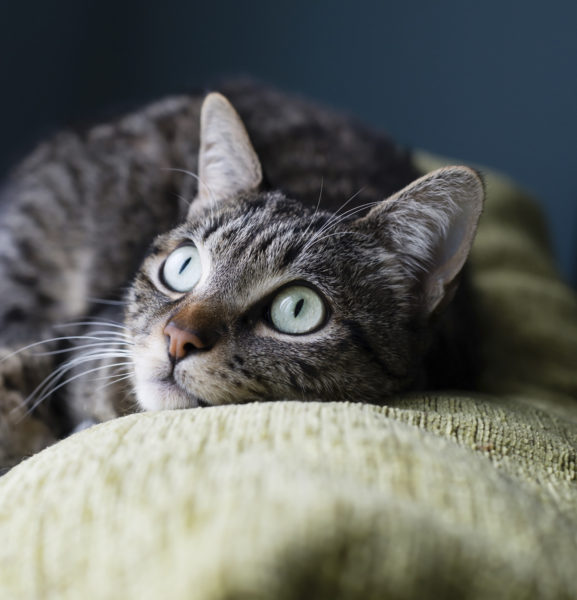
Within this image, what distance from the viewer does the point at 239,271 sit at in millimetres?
978

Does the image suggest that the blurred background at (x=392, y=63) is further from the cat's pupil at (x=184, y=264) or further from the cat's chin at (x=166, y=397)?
the cat's chin at (x=166, y=397)

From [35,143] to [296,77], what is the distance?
5.74 feet

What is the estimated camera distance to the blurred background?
10.3 ft

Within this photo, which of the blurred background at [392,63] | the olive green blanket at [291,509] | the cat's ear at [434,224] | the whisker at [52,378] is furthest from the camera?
the blurred background at [392,63]

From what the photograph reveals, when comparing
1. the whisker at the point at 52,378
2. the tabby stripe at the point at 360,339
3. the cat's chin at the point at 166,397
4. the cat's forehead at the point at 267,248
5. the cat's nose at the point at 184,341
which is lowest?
the whisker at the point at 52,378

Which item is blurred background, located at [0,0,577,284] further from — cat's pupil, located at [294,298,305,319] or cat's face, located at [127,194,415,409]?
cat's pupil, located at [294,298,305,319]

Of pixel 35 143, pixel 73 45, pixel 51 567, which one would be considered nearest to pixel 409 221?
pixel 51 567

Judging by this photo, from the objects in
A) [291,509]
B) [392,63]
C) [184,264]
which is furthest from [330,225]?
[392,63]

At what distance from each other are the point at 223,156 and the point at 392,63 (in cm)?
238

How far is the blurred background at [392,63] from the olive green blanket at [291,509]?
103 inches

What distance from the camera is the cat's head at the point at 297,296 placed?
0.91 m

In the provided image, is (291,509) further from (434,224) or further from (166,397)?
(434,224)

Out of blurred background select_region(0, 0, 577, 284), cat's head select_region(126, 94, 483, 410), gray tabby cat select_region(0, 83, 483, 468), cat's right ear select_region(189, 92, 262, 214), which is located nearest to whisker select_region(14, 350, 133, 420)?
gray tabby cat select_region(0, 83, 483, 468)

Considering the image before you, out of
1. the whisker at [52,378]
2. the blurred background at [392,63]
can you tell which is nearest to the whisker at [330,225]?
the whisker at [52,378]
